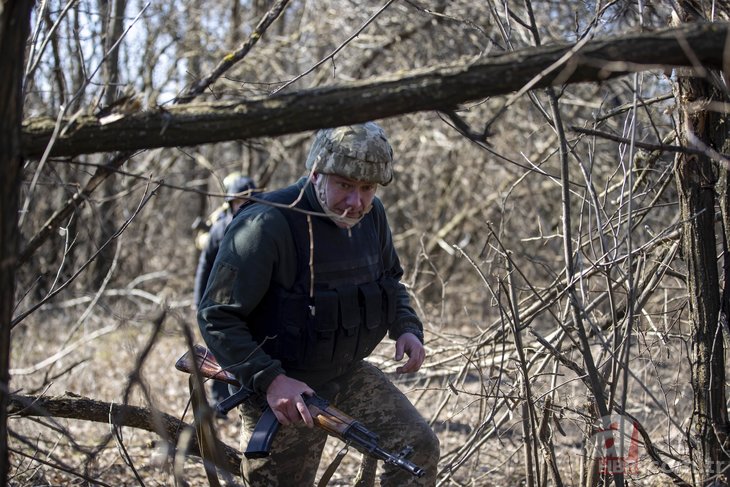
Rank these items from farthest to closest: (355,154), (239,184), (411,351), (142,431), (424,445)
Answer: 1. (239,184)
2. (142,431)
3. (411,351)
4. (424,445)
5. (355,154)

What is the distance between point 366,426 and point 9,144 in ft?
5.74

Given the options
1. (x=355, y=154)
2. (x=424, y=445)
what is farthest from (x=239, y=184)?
(x=424, y=445)

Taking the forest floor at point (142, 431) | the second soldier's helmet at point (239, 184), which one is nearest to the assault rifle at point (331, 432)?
the forest floor at point (142, 431)

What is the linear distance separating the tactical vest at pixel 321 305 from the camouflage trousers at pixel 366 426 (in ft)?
0.46

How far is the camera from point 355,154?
2.94m

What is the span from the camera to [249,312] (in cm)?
285

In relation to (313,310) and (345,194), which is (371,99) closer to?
(345,194)

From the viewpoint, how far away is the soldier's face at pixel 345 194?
3.00 m

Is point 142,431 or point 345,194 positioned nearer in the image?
point 345,194

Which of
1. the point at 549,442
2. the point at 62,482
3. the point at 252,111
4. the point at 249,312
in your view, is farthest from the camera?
the point at 62,482

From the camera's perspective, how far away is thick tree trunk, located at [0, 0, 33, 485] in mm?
1913

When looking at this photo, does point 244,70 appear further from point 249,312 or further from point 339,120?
point 339,120

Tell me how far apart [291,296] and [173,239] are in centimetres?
858

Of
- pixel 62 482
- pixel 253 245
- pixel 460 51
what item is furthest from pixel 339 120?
pixel 460 51
